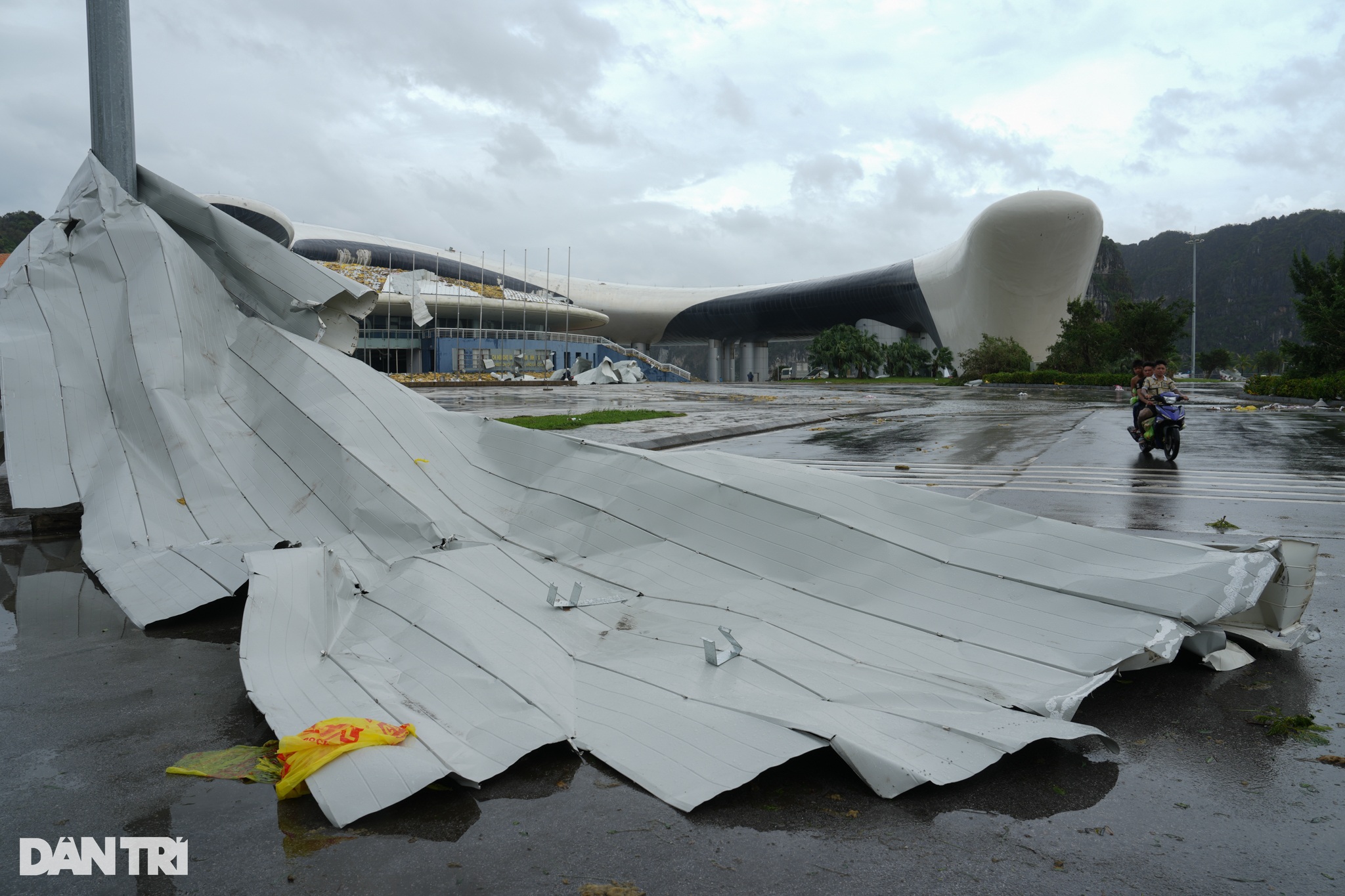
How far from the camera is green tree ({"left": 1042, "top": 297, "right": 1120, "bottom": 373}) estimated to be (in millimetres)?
46531

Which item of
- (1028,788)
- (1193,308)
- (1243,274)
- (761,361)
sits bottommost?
(1028,788)

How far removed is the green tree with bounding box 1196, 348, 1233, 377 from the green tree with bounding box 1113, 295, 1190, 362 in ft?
158

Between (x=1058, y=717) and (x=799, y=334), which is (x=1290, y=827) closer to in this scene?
(x=1058, y=717)

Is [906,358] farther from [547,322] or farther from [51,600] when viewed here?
[51,600]

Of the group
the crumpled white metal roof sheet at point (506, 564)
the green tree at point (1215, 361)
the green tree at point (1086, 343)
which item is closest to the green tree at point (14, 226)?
the crumpled white metal roof sheet at point (506, 564)

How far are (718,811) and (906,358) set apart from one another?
65765mm

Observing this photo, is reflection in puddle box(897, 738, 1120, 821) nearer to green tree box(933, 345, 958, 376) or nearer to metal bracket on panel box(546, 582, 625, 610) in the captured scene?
metal bracket on panel box(546, 582, 625, 610)

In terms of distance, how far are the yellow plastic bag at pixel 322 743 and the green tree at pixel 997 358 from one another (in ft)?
172

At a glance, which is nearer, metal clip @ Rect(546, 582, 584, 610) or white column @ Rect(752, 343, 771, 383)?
metal clip @ Rect(546, 582, 584, 610)

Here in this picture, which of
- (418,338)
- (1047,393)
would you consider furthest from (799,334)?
(1047,393)

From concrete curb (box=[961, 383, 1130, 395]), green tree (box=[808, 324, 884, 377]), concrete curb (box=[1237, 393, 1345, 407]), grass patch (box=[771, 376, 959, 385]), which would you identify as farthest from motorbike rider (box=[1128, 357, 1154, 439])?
green tree (box=[808, 324, 884, 377])

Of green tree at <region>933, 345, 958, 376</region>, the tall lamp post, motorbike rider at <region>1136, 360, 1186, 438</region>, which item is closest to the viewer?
motorbike rider at <region>1136, 360, 1186, 438</region>

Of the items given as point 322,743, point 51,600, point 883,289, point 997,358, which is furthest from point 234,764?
point 883,289

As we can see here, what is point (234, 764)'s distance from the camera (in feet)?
8.61
